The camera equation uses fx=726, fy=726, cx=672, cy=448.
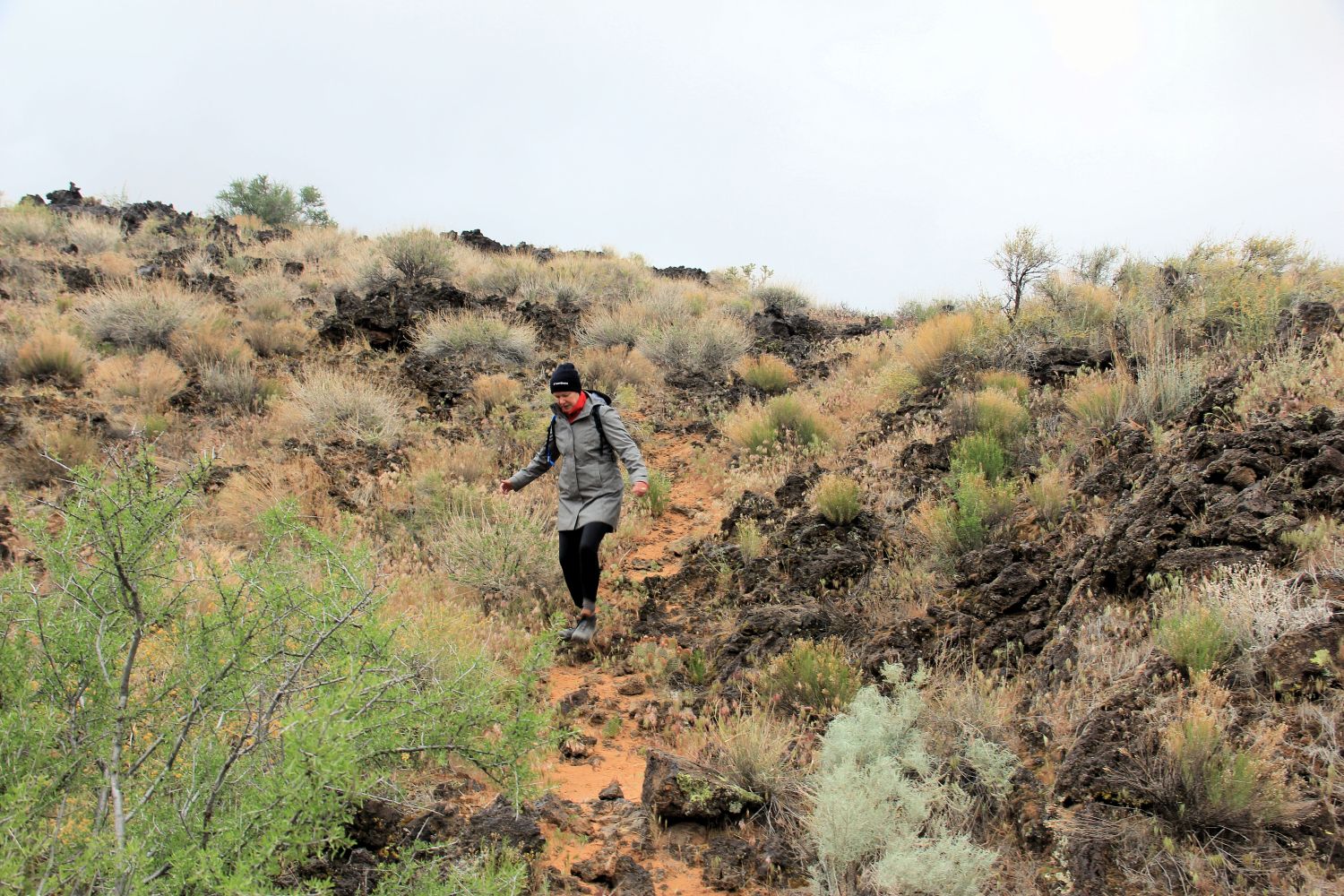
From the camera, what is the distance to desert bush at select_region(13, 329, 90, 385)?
30.7ft

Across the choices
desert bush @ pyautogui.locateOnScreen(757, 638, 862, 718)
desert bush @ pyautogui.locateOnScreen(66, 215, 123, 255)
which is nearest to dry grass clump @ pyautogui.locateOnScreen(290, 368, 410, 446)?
desert bush @ pyautogui.locateOnScreen(757, 638, 862, 718)

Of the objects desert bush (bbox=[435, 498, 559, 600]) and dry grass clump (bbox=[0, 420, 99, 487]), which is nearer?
desert bush (bbox=[435, 498, 559, 600])

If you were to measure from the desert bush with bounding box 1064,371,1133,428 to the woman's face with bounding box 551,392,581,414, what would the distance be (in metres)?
4.39

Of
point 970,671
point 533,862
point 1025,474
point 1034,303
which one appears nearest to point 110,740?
point 533,862

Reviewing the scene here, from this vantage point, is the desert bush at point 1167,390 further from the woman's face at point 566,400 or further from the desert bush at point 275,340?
the desert bush at point 275,340

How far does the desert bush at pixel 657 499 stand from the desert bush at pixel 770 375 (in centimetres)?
371

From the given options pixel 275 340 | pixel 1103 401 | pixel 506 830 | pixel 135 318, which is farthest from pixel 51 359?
pixel 1103 401

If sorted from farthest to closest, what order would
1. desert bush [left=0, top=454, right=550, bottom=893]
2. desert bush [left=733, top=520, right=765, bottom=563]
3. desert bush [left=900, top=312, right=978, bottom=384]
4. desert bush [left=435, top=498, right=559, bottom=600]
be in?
desert bush [left=900, top=312, right=978, bottom=384], desert bush [left=733, top=520, right=765, bottom=563], desert bush [left=435, top=498, right=559, bottom=600], desert bush [left=0, top=454, right=550, bottom=893]

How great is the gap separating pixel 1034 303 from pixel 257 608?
10300mm

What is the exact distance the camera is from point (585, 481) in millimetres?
5316

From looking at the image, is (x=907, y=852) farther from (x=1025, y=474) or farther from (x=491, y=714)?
(x=1025, y=474)

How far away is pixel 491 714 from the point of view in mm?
2500

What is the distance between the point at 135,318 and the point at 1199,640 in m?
13.2

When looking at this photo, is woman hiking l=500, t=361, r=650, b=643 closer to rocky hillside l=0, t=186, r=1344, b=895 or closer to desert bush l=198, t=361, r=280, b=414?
rocky hillside l=0, t=186, r=1344, b=895
